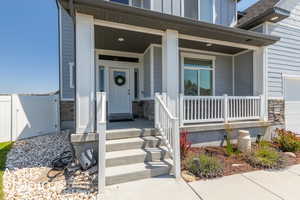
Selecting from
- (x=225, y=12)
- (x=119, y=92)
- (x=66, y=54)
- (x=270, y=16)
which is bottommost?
(x=119, y=92)

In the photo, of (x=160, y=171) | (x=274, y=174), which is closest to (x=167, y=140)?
(x=160, y=171)

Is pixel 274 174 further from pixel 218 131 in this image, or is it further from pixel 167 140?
pixel 167 140

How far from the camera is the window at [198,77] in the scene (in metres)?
7.04

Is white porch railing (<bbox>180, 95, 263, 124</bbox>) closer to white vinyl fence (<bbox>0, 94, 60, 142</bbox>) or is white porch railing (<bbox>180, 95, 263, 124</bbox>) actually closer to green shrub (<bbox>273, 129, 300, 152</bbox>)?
green shrub (<bbox>273, 129, 300, 152</bbox>)

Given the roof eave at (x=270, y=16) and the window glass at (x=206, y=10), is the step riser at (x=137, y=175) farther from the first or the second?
the window glass at (x=206, y=10)

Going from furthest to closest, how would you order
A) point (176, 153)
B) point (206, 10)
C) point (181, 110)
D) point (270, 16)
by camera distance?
point (206, 10), point (270, 16), point (181, 110), point (176, 153)

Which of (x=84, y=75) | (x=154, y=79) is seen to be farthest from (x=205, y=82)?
(x=84, y=75)

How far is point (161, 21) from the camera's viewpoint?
4480 mm

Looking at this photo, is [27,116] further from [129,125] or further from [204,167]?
[204,167]

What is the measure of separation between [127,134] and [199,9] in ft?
20.5

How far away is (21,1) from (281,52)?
15117 millimetres

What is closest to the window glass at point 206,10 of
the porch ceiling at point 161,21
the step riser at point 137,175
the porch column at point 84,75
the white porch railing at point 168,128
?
the porch ceiling at point 161,21

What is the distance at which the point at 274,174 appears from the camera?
383 centimetres

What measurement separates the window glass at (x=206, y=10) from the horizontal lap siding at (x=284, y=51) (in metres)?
2.34
